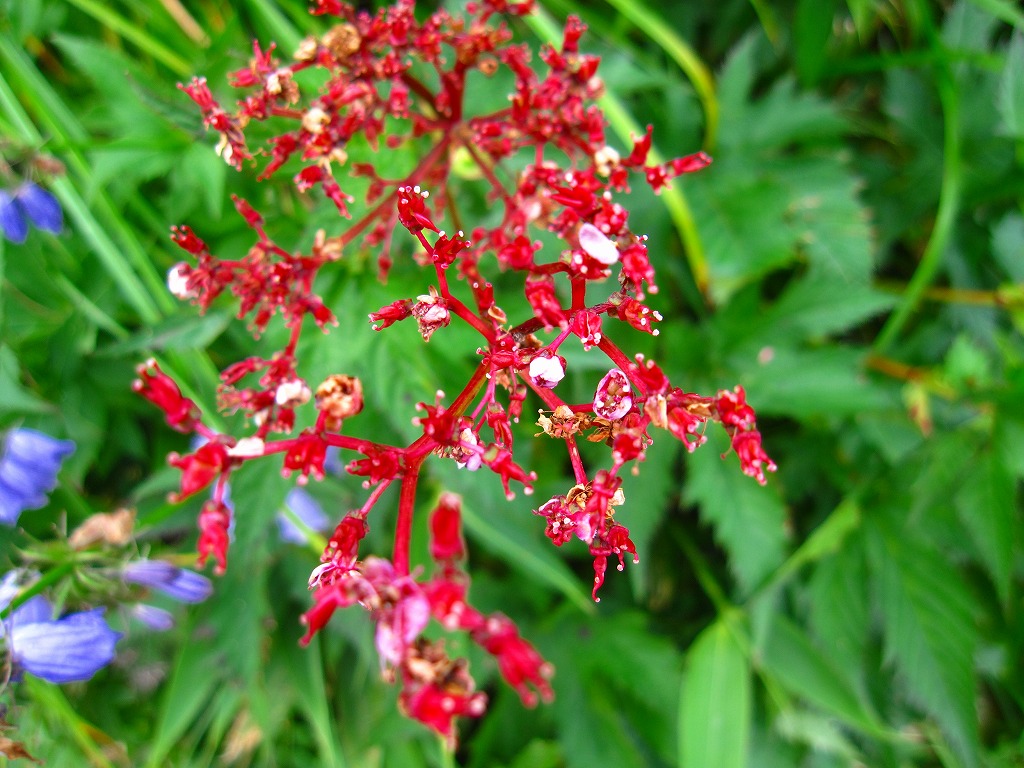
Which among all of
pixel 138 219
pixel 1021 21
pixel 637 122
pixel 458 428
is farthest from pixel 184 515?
pixel 1021 21

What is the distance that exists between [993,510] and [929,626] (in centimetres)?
38

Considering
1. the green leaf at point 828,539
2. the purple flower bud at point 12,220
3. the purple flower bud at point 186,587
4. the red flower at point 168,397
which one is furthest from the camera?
the green leaf at point 828,539

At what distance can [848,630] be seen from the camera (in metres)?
1.86

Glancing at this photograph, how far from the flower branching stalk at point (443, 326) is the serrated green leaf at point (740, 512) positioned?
2.36ft

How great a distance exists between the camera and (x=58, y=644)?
1.21m

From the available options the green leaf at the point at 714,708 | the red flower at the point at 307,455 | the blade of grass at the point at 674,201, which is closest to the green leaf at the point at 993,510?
the green leaf at the point at 714,708

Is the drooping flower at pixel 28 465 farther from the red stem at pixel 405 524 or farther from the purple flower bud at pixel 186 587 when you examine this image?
the red stem at pixel 405 524

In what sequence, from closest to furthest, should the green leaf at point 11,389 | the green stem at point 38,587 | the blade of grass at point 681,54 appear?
the green stem at point 38,587 → the green leaf at point 11,389 → the blade of grass at point 681,54

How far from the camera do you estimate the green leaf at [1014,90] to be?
1.90m

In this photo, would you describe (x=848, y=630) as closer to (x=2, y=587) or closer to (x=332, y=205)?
(x=332, y=205)

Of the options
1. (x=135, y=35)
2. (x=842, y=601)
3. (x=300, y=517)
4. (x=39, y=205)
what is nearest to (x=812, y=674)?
(x=842, y=601)

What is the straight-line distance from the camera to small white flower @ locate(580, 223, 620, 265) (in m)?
0.90

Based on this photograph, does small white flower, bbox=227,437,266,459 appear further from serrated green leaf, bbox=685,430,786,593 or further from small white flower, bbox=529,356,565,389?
serrated green leaf, bbox=685,430,786,593

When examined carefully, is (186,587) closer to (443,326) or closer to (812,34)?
(443,326)
